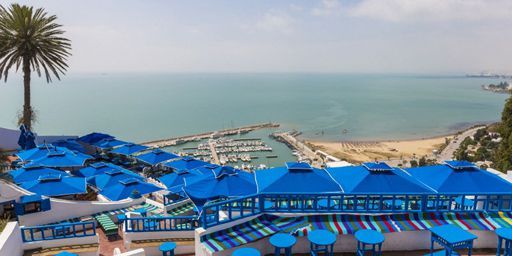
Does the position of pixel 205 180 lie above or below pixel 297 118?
above

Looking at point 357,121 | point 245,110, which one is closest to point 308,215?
point 357,121

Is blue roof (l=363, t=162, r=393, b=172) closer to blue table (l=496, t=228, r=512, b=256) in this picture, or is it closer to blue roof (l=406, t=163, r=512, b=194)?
blue roof (l=406, t=163, r=512, b=194)

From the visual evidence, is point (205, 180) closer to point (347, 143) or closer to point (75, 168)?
point (75, 168)

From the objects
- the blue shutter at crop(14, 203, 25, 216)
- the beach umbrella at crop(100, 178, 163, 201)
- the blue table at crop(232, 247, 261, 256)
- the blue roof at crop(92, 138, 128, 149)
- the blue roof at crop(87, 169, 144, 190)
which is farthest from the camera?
the blue roof at crop(92, 138, 128, 149)

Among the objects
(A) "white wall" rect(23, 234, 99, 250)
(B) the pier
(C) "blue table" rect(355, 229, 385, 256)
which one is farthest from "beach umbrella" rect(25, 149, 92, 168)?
(B) the pier

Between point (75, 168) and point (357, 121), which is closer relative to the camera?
point (75, 168)
